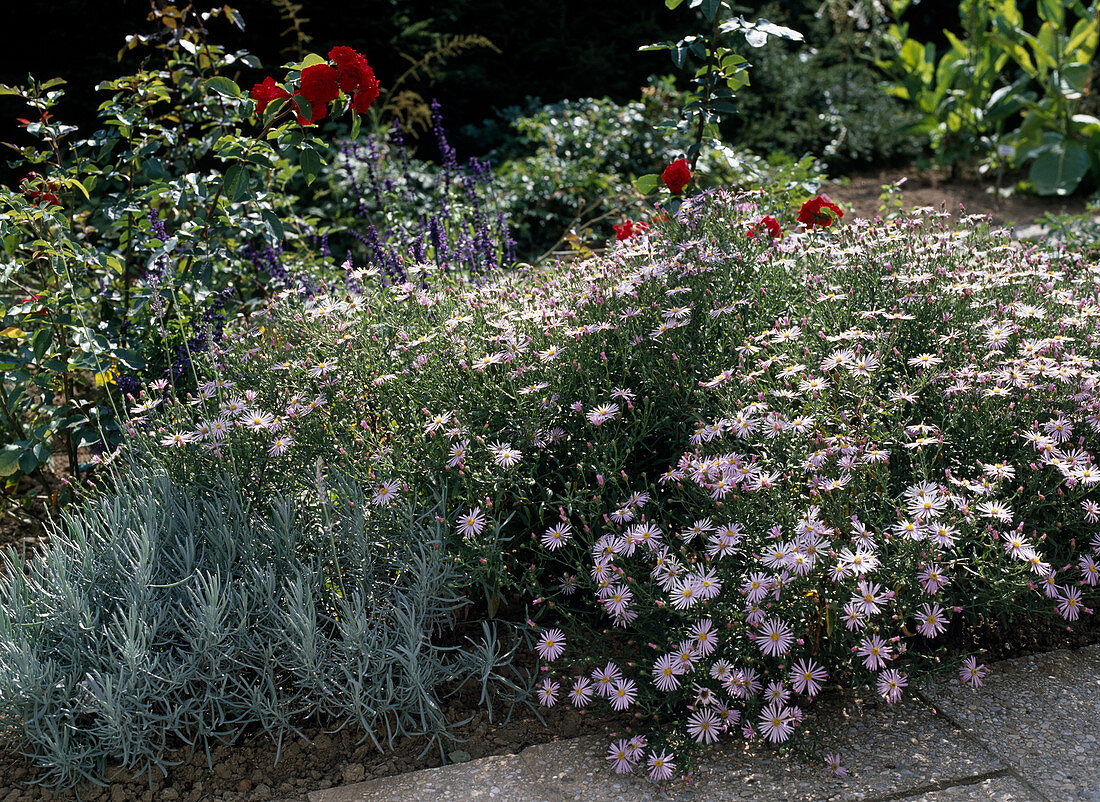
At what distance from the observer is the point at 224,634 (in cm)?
212

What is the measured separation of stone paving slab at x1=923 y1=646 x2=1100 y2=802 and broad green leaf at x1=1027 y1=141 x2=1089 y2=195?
216 inches

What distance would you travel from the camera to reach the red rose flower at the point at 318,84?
2.88m

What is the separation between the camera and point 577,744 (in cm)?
212

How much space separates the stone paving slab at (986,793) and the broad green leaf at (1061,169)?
20.1 feet

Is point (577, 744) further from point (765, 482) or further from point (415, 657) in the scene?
point (765, 482)

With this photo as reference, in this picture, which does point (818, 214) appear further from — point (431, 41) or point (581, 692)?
point (431, 41)

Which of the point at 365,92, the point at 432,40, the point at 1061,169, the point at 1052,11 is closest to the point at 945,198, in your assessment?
the point at 1061,169

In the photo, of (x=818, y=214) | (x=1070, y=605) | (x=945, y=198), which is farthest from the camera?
(x=945, y=198)

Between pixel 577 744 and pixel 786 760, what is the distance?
0.50m

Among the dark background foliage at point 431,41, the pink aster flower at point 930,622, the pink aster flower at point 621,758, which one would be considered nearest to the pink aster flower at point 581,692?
the pink aster flower at point 621,758

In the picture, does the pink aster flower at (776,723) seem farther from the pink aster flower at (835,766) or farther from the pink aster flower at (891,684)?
the pink aster flower at (891,684)

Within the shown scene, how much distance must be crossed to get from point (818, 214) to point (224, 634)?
2854 millimetres

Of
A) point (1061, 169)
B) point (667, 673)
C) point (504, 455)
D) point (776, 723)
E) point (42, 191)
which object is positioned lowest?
point (776, 723)

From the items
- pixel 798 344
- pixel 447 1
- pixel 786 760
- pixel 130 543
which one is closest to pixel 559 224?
pixel 447 1
